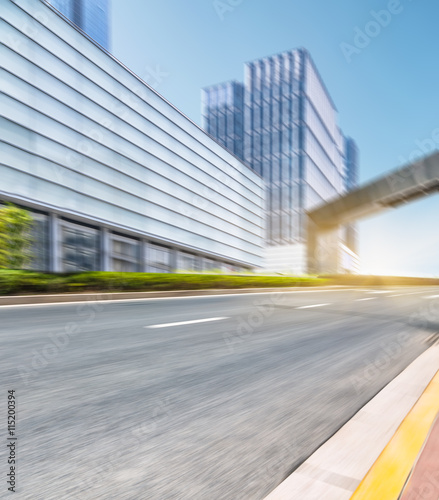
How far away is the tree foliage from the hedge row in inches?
148

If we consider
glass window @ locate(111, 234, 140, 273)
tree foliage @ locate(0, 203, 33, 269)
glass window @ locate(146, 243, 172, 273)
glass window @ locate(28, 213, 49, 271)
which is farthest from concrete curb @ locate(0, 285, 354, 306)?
glass window @ locate(146, 243, 172, 273)

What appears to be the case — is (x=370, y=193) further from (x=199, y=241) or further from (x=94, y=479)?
(x=94, y=479)

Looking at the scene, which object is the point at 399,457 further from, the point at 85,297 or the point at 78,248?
the point at 78,248

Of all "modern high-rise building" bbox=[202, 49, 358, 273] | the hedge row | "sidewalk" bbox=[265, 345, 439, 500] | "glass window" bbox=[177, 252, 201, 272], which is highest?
"modern high-rise building" bbox=[202, 49, 358, 273]

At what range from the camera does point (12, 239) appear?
15.6 metres

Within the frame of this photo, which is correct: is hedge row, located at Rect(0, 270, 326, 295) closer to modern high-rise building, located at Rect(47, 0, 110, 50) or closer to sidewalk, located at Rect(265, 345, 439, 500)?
sidewalk, located at Rect(265, 345, 439, 500)

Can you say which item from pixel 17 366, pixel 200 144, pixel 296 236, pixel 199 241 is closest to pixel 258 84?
pixel 296 236

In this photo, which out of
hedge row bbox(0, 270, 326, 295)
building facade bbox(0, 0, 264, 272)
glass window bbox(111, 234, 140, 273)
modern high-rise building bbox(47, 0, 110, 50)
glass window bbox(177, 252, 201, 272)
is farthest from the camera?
modern high-rise building bbox(47, 0, 110, 50)

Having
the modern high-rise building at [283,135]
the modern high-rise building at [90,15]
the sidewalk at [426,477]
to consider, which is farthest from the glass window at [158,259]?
the modern high-rise building at [90,15]

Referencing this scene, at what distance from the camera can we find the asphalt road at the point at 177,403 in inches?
69.9

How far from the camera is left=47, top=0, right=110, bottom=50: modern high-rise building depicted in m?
99.8

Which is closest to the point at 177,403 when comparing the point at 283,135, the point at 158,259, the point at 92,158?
the point at 92,158

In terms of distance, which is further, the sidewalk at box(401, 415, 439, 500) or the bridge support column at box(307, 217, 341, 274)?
the bridge support column at box(307, 217, 341, 274)

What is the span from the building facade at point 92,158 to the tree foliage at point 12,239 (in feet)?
19.3
